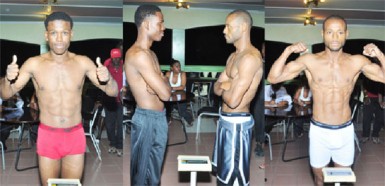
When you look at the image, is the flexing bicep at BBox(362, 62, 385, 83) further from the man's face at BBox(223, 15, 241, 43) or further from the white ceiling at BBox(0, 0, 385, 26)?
the man's face at BBox(223, 15, 241, 43)

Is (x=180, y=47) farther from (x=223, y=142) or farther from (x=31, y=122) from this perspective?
(x=31, y=122)

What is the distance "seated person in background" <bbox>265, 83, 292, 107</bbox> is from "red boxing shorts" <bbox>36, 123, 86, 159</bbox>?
1561mm

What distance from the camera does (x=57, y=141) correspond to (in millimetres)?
3182

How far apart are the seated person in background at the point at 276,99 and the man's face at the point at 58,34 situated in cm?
169

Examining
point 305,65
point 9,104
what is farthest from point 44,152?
point 305,65

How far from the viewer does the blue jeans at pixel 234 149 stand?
333 centimetres

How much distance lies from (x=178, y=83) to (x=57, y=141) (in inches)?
43.5

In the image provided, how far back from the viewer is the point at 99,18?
13.6ft

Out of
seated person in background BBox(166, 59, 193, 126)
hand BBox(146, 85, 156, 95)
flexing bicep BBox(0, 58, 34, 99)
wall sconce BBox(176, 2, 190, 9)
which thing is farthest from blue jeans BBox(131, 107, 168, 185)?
wall sconce BBox(176, 2, 190, 9)

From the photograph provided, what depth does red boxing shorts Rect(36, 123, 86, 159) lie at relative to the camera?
125 inches

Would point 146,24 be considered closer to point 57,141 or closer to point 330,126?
point 57,141

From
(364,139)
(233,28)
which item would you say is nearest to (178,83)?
(233,28)

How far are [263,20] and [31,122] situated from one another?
6.93 ft

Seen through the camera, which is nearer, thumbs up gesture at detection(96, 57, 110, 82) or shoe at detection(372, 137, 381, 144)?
thumbs up gesture at detection(96, 57, 110, 82)
